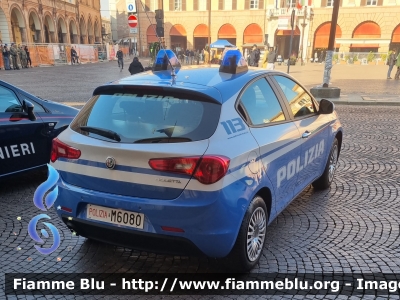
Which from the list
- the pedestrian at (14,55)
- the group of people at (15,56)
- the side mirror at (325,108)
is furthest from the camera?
the pedestrian at (14,55)

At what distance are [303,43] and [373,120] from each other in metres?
44.1

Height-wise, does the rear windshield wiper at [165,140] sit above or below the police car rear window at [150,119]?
below

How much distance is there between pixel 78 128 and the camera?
3004mm

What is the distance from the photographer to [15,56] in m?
28.8

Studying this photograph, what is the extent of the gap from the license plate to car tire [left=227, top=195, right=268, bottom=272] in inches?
30.0

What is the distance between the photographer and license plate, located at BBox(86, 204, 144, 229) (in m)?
2.61

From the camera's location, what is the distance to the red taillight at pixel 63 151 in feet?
9.21

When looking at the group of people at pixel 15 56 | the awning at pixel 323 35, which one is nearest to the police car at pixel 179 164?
the group of people at pixel 15 56

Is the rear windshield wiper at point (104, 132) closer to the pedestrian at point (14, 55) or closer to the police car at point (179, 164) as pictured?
the police car at point (179, 164)

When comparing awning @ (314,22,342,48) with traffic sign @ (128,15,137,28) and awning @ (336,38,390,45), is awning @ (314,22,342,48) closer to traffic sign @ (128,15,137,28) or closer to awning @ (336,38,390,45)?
awning @ (336,38,390,45)

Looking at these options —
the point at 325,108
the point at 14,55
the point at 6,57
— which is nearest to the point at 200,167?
the point at 325,108

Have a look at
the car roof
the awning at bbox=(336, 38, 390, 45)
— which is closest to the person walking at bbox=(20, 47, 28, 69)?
the car roof

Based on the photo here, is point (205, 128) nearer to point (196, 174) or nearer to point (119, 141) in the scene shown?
point (196, 174)

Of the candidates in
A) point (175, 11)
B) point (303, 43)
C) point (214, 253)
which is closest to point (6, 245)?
point (214, 253)
